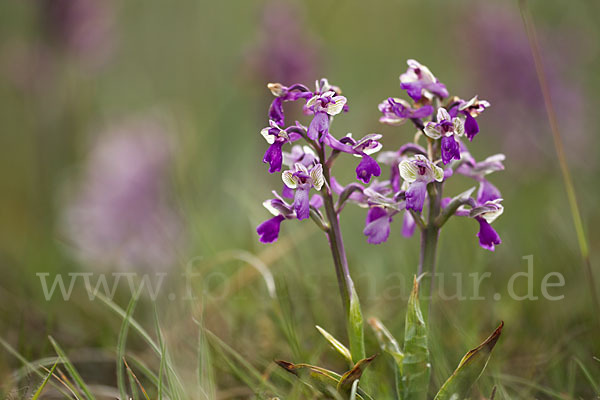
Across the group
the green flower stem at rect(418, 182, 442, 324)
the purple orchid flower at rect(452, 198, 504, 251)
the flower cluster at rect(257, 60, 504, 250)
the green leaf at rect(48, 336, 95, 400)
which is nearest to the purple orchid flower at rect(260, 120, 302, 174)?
the flower cluster at rect(257, 60, 504, 250)

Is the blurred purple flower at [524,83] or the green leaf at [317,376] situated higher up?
the blurred purple flower at [524,83]

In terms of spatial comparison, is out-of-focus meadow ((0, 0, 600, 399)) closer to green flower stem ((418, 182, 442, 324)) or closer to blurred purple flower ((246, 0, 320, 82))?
blurred purple flower ((246, 0, 320, 82))

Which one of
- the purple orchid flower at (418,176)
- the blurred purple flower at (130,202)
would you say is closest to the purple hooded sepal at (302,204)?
the purple orchid flower at (418,176)

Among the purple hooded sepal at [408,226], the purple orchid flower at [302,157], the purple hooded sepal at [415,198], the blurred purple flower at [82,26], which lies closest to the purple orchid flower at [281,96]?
the purple orchid flower at [302,157]

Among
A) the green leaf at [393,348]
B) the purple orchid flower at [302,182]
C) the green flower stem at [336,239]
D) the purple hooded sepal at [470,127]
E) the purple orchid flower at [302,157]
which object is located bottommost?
the green leaf at [393,348]

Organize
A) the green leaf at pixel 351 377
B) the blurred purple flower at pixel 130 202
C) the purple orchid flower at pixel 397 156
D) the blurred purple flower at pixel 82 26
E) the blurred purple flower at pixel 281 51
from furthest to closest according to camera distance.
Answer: the blurred purple flower at pixel 82 26 → the blurred purple flower at pixel 130 202 → the blurred purple flower at pixel 281 51 → the purple orchid flower at pixel 397 156 → the green leaf at pixel 351 377

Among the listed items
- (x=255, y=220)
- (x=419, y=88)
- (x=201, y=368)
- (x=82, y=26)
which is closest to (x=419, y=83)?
(x=419, y=88)

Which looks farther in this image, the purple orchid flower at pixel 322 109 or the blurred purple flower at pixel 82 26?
the blurred purple flower at pixel 82 26

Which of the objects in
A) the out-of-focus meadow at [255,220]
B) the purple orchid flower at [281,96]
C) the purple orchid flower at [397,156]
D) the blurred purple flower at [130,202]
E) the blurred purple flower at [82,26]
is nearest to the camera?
the purple orchid flower at [281,96]

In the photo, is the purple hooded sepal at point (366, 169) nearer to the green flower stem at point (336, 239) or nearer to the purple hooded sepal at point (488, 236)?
the green flower stem at point (336, 239)
